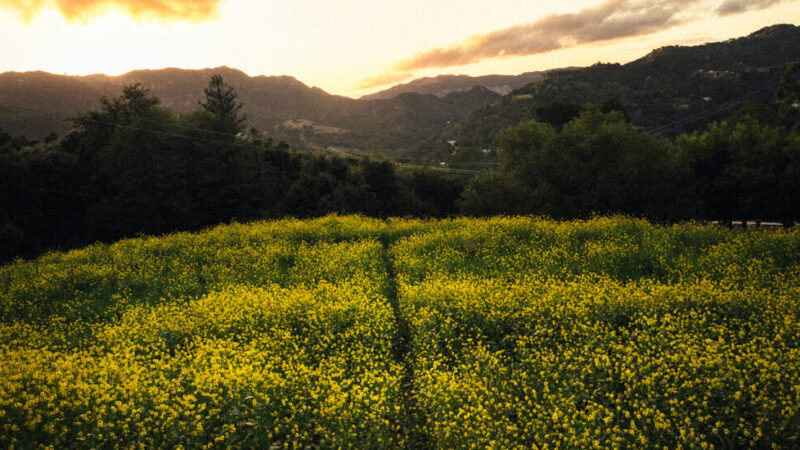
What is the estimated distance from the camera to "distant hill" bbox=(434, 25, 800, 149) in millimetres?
103875

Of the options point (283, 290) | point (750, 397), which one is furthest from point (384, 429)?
point (283, 290)

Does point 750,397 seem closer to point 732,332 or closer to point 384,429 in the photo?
point 732,332

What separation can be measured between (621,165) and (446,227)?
74.2 feet

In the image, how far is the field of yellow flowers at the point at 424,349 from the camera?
6688 millimetres

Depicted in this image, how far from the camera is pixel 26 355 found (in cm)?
944

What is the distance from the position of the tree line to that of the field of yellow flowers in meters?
20.8

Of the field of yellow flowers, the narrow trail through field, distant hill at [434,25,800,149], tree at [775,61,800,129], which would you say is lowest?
the narrow trail through field

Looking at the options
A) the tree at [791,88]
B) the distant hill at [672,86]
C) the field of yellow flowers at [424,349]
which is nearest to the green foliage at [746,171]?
the tree at [791,88]

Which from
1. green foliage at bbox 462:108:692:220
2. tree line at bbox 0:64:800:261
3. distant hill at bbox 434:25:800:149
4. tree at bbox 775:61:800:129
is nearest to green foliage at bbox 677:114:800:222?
tree line at bbox 0:64:800:261

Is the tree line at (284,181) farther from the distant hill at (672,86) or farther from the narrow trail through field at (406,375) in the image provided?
the distant hill at (672,86)

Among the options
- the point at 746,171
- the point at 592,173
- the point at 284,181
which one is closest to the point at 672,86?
the point at 746,171

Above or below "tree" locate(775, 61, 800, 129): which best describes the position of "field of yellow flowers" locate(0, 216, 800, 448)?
below

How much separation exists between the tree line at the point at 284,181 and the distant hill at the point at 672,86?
67.4 meters

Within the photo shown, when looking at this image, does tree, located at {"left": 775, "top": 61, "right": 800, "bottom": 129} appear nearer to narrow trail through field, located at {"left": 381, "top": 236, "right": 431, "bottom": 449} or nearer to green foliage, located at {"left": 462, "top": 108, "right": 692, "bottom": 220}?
green foliage, located at {"left": 462, "top": 108, "right": 692, "bottom": 220}
